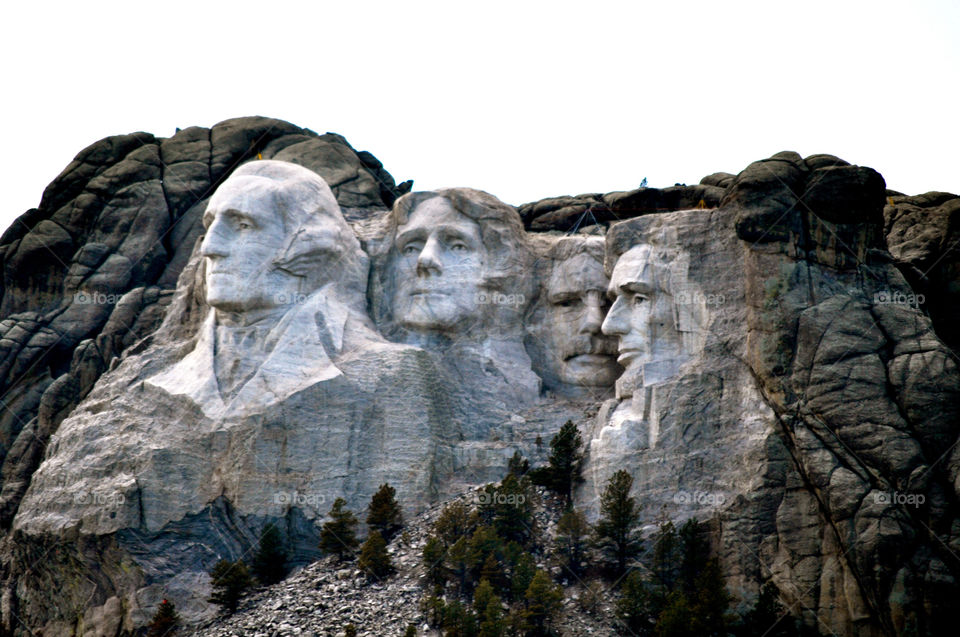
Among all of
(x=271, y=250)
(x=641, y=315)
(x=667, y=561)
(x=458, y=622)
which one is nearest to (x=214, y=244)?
(x=271, y=250)

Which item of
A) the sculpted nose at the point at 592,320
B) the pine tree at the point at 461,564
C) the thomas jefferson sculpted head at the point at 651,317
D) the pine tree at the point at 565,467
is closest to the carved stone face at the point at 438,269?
the sculpted nose at the point at 592,320

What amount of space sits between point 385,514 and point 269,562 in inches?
93.1

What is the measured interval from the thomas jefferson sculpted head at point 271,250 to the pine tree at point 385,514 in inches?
194

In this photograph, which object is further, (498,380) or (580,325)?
(580,325)

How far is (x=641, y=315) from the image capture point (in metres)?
34.9

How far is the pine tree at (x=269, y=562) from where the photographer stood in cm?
3328

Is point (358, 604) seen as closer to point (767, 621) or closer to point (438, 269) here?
point (767, 621)

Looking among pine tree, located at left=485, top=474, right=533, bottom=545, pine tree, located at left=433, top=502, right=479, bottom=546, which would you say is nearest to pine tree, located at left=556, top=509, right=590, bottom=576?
pine tree, located at left=485, top=474, right=533, bottom=545

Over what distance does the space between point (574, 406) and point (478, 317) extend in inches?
110

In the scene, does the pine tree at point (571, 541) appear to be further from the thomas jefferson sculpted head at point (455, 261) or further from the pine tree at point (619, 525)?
the thomas jefferson sculpted head at point (455, 261)

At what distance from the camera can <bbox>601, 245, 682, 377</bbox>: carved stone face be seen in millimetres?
34500

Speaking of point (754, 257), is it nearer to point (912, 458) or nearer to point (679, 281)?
point (679, 281)

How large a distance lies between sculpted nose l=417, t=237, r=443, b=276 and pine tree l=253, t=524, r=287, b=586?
22.4 ft

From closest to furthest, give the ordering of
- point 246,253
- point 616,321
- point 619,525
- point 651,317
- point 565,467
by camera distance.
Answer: point 619,525 < point 565,467 < point 651,317 < point 616,321 < point 246,253
